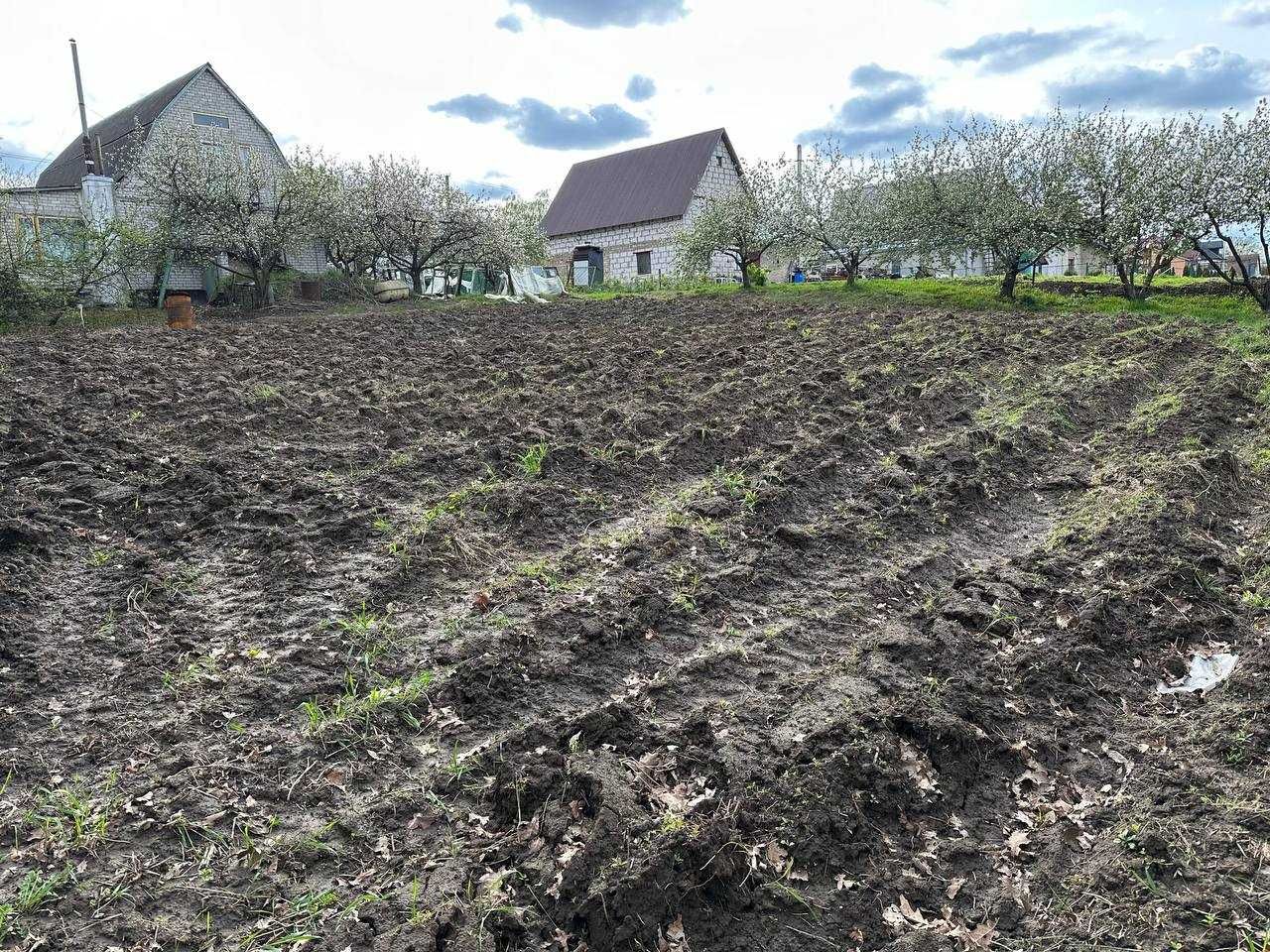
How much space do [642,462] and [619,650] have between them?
326 cm

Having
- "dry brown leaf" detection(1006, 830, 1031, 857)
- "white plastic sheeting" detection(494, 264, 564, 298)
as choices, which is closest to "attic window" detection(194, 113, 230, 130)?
"white plastic sheeting" detection(494, 264, 564, 298)

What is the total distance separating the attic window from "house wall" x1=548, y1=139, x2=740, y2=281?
590 inches

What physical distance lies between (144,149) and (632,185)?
23.8m

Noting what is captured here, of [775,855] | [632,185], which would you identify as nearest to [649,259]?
[632,185]

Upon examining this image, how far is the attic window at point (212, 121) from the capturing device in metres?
29.3

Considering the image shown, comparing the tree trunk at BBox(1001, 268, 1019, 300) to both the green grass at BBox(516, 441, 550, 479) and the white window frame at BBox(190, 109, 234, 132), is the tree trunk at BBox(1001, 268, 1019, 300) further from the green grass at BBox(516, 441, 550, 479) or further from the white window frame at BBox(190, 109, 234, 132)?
the white window frame at BBox(190, 109, 234, 132)

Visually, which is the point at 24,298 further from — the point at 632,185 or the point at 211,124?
the point at 632,185

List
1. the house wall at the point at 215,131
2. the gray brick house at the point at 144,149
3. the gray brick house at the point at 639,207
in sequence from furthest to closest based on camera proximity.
→ the gray brick house at the point at 639,207 → the house wall at the point at 215,131 → the gray brick house at the point at 144,149

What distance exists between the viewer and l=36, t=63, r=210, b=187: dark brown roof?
27.3m

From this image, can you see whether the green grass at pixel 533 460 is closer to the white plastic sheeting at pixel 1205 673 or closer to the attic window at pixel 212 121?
the white plastic sheeting at pixel 1205 673

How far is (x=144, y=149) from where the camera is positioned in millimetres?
25453

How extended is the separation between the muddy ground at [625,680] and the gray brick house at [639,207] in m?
31.9

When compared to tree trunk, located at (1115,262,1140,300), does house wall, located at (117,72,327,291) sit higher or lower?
higher

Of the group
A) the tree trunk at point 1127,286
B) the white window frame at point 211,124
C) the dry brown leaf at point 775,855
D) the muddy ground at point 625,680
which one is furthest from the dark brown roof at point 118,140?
the dry brown leaf at point 775,855
